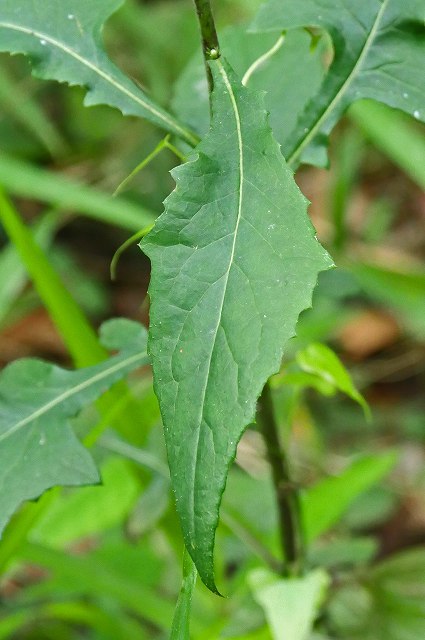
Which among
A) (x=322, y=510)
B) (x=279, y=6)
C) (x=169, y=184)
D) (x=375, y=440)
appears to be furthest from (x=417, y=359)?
(x=279, y=6)

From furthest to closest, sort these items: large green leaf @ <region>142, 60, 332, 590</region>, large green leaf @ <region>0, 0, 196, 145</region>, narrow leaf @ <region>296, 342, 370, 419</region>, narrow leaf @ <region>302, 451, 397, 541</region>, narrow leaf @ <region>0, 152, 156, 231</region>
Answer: narrow leaf @ <region>0, 152, 156, 231</region> < narrow leaf @ <region>302, 451, 397, 541</region> < narrow leaf @ <region>296, 342, 370, 419</region> < large green leaf @ <region>0, 0, 196, 145</region> < large green leaf @ <region>142, 60, 332, 590</region>

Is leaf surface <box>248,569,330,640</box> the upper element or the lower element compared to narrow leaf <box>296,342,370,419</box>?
lower

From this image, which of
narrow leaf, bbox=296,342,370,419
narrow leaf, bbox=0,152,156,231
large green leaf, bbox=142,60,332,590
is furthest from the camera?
narrow leaf, bbox=0,152,156,231

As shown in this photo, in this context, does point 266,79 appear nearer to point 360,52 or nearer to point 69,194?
point 360,52

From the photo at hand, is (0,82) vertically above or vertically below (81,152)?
above

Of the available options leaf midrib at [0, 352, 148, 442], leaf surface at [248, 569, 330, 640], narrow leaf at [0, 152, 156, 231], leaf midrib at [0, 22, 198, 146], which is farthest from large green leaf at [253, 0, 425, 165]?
narrow leaf at [0, 152, 156, 231]

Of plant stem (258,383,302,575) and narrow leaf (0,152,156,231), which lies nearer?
plant stem (258,383,302,575)

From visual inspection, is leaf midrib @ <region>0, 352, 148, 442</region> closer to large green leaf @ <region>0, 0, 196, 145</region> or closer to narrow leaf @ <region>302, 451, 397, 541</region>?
large green leaf @ <region>0, 0, 196, 145</region>

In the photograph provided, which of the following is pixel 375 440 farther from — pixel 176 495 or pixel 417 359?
pixel 176 495

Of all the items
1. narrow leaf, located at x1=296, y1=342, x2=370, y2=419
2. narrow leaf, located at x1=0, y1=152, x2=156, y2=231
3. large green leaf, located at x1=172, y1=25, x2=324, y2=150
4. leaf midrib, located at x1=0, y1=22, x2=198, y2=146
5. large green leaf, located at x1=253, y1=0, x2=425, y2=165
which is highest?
large green leaf, located at x1=253, y1=0, x2=425, y2=165
